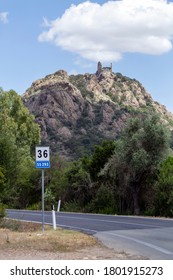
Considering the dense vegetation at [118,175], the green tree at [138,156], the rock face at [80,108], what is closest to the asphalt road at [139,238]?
the dense vegetation at [118,175]

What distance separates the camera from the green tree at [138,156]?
3105 centimetres

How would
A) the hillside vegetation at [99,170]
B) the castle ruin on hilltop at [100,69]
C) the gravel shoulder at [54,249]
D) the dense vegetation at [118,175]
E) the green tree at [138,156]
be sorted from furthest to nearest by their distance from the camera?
the castle ruin on hilltop at [100,69]
the green tree at [138,156]
the hillside vegetation at [99,170]
the dense vegetation at [118,175]
the gravel shoulder at [54,249]

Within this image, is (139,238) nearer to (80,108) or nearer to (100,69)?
(80,108)

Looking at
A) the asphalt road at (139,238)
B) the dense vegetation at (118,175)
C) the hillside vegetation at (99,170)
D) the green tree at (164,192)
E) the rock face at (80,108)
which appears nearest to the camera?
the asphalt road at (139,238)

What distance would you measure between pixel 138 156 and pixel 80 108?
76.3 metres

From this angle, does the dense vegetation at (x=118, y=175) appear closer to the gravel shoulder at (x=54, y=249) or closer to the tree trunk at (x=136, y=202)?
the tree trunk at (x=136, y=202)

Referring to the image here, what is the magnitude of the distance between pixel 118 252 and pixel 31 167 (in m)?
35.8

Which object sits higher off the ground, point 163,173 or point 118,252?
point 163,173

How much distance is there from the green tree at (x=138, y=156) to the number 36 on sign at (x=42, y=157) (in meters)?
14.5

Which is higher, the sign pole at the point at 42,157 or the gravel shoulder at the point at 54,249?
the sign pole at the point at 42,157

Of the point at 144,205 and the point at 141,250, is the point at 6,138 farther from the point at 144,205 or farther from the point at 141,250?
the point at 141,250

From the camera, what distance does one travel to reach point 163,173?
95.0 feet

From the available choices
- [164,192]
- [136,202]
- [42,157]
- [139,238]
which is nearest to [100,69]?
[136,202]
